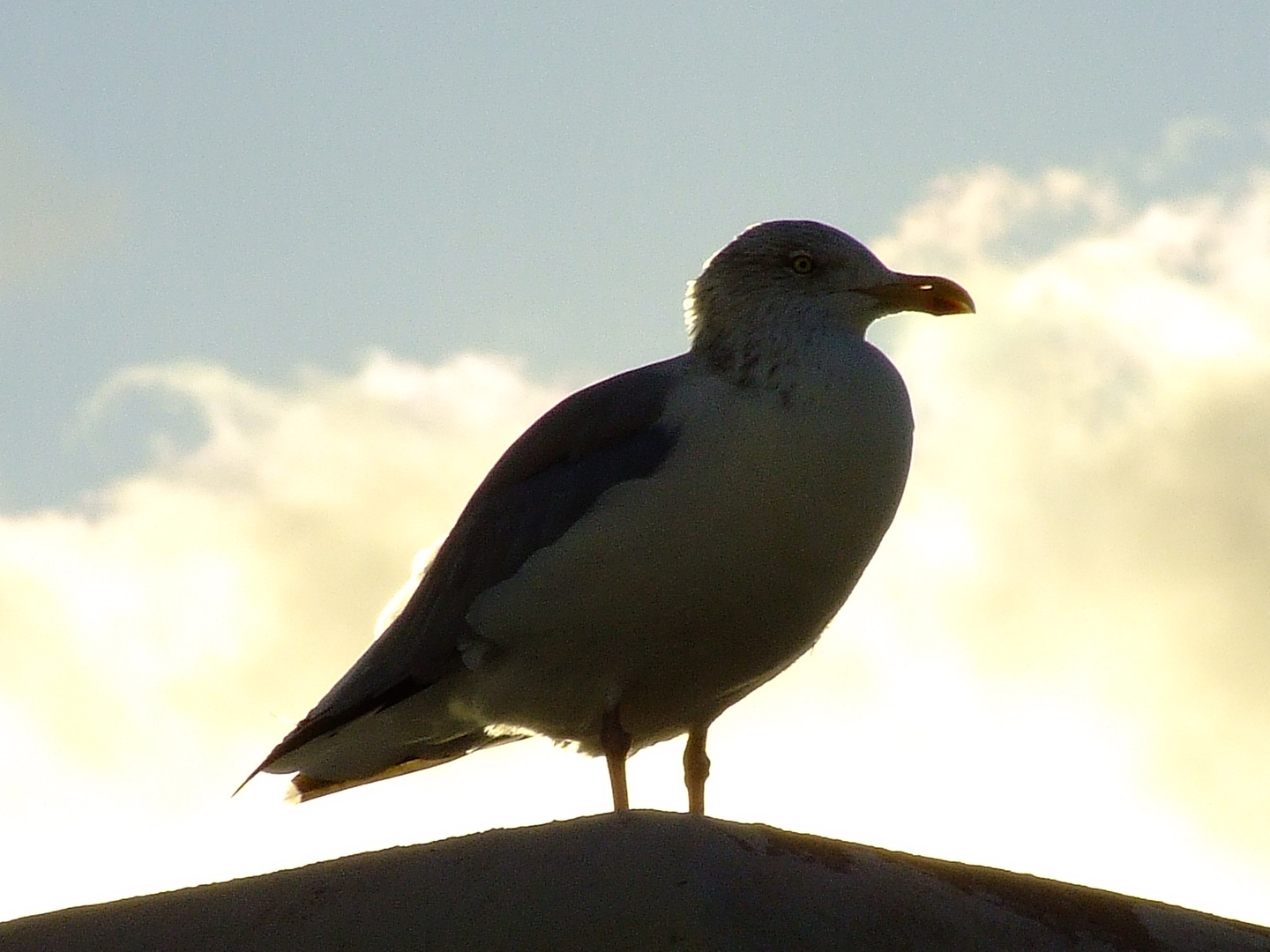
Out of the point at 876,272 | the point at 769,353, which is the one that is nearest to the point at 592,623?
the point at 769,353

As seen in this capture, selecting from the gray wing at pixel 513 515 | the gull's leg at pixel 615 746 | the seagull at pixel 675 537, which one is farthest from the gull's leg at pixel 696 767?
the gray wing at pixel 513 515

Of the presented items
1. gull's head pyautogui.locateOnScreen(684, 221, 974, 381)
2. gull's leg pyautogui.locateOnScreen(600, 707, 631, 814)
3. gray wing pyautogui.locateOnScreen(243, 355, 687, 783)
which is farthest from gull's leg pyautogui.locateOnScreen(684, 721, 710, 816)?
gull's head pyautogui.locateOnScreen(684, 221, 974, 381)

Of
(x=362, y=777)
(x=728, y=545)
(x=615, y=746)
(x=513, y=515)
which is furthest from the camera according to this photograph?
(x=362, y=777)

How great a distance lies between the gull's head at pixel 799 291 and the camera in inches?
274

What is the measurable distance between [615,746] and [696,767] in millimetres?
652

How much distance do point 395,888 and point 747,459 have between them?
2429 millimetres

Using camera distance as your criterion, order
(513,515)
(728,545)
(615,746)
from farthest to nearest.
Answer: (513,515) < (615,746) < (728,545)

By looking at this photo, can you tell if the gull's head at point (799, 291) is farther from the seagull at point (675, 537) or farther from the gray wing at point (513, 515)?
the gray wing at point (513, 515)

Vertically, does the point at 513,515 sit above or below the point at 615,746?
above

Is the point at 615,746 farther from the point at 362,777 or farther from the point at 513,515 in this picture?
the point at 362,777

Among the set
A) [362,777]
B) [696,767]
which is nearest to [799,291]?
[696,767]

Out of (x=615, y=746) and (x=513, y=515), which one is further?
(x=513, y=515)

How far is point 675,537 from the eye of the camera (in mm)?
6250

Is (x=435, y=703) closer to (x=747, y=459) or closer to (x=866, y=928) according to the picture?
(x=747, y=459)
